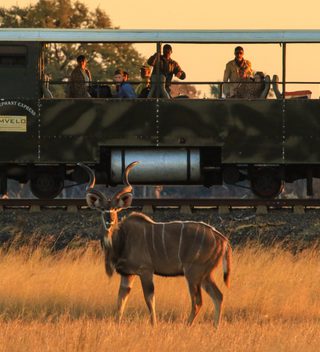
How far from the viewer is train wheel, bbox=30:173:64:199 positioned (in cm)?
2204

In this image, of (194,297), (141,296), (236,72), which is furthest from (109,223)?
(236,72)

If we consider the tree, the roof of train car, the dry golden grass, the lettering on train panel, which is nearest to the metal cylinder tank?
the lettering on train panel

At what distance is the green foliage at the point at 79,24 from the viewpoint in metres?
51.3

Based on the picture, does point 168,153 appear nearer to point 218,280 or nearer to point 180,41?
point 180,41

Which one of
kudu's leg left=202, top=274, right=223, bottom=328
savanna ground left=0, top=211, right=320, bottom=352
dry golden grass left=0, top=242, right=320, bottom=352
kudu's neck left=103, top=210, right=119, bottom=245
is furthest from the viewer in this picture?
kudu's leg left=202, top=274, right=223, bottom=328

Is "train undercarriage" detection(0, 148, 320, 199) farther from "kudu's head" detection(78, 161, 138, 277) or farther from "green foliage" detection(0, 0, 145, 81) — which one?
"green foliage" detection(0, 0, 145, 81)

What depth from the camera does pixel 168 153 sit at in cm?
2130

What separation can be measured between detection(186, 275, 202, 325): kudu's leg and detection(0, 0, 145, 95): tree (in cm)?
3596

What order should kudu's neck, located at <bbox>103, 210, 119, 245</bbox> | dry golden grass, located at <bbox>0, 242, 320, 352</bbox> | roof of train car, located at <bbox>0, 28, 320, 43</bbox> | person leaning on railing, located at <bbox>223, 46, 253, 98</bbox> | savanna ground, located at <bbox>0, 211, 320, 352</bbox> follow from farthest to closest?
1. person leaning on railing, located at <bbox>223, 46, 253, 98</bbox>
2. roof of train car, located at <bbox>0, 28, 320, 43</bbox>
3. kudu's neck, located at <bbox>103, 210, 119, 245</bbox>
4. savanna ground, located at <bbox>0, 211, 320, 352</bbox>
5. dry golden grass, located at <bbox>0, 242, 320, 352</bbox>

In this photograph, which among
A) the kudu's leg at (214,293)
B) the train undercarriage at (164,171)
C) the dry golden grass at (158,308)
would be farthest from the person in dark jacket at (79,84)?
the kudu's leg at (214,293)

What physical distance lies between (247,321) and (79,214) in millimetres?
7915

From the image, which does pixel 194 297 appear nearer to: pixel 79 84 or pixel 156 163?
pixel 156 163

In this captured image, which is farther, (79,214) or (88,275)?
(79,214)

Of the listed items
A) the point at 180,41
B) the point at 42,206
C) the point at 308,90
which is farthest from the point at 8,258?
the point at 308,90
